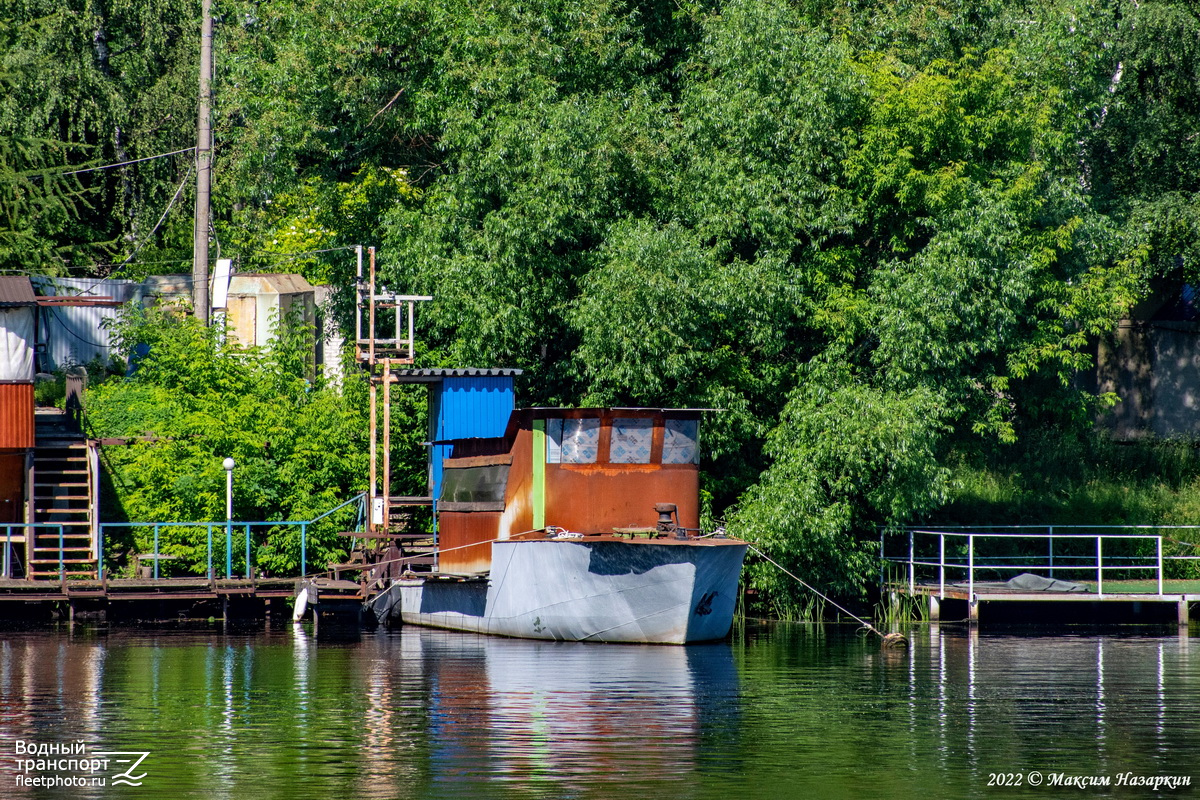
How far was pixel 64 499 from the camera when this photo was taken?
101 feet

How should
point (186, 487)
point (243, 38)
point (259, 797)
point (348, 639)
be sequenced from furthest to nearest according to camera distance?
1. point (243, 38)
2. point (186, 487)
3. point (348, 639)
4. point (259, 797)

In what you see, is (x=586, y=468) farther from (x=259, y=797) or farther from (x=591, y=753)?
(x=259, y=797)

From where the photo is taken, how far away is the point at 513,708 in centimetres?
1758

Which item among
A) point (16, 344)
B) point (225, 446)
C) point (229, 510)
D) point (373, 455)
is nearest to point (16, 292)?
point (16, 344)

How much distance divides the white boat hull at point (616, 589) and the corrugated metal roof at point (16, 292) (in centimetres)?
1203

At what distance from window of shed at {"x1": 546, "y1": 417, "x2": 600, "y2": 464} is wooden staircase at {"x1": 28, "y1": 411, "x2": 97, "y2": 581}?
10.6 m

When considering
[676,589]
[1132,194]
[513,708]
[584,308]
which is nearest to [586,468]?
[676,589]

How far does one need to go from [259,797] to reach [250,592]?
55.2 ft

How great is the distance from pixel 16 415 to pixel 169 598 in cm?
536

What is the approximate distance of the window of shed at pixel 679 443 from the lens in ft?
83.1

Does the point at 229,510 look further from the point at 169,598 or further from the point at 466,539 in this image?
the point at 466,539

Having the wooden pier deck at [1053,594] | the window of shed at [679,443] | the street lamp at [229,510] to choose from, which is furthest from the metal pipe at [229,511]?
the wooden pier deck at [1053,594]

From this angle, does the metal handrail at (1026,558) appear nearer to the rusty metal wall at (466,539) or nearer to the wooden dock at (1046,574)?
the wooden dock at (1046,574)

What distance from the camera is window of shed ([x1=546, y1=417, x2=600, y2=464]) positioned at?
25.0 meters
